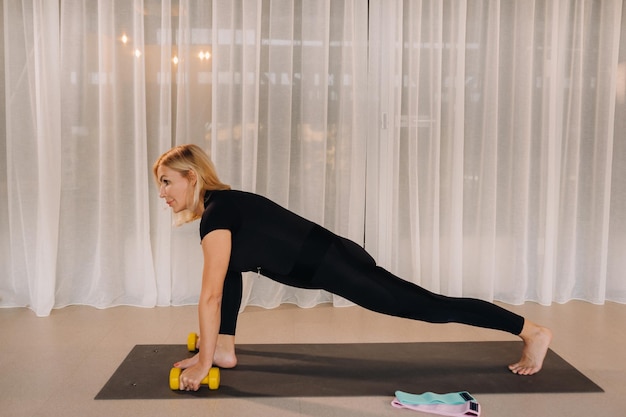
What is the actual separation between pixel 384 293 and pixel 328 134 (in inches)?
60.6

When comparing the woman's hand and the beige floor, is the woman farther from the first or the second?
the beige floor

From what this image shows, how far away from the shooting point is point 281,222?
2582mm

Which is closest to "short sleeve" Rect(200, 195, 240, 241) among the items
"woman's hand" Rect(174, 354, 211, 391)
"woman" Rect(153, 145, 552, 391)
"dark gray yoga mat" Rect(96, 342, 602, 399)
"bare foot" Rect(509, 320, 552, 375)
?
"woman" Rect(153, 145, 552, 391)

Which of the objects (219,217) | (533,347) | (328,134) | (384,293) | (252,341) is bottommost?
(252,341)

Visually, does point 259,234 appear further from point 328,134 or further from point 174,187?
point 328,134

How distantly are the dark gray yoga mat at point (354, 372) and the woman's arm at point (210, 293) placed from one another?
0.07 metres

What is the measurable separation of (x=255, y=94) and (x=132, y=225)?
100cm

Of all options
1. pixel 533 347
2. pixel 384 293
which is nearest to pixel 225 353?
pixel 384 293

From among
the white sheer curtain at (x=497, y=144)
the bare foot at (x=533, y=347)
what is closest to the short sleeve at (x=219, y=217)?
the bare foot at (x=533, y=347)

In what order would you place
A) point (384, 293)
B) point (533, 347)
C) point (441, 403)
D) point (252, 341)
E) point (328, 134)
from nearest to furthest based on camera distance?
point (441, 403) → point (384, 293) → point (533, 347) → point (252, 341) → point (328, 134)

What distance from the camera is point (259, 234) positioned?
254 cm

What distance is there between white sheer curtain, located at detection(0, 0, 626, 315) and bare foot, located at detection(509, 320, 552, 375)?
1213 millimetres

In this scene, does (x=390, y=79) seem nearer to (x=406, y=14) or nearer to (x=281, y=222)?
(x=406, y=14)

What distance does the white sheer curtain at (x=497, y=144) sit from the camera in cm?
382
